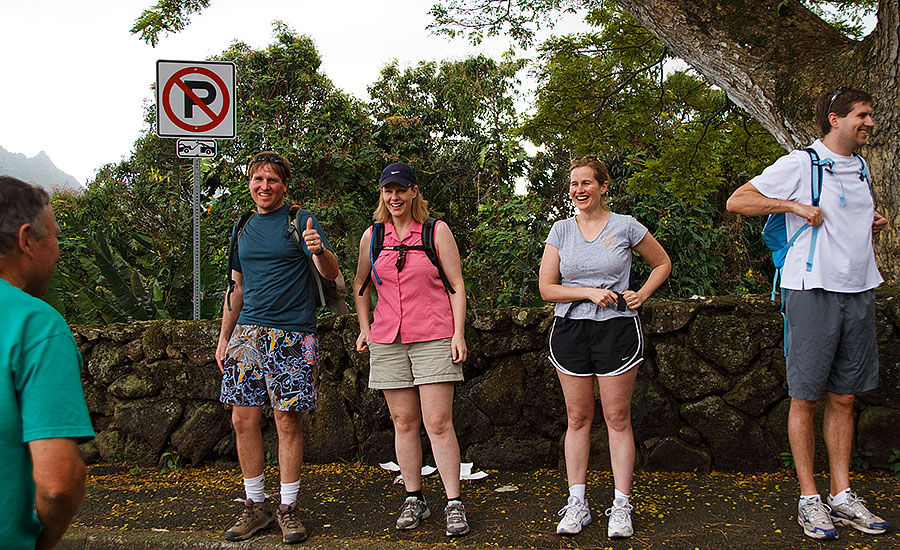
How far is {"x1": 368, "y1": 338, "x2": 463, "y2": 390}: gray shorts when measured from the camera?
3932mm

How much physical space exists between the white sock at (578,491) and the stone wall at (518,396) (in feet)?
3.61

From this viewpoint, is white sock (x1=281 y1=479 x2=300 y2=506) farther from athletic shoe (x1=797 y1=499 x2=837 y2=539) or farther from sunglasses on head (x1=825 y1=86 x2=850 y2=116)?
sunglasses on head (x1=825 y1=86 x2=850 y2=116)

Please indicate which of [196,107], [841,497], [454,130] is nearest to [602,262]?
[841,497]

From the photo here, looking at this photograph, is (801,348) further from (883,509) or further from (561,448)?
(561,448)

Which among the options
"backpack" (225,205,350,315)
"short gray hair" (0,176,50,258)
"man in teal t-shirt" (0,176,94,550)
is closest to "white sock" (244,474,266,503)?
"backpack" (225,205,350,315)

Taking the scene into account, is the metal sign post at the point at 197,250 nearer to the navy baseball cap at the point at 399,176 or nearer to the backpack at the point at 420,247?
the backpack at the point at 420,247

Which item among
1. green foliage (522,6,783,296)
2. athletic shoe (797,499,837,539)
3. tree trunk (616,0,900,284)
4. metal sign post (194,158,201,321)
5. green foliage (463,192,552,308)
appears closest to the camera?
athletic shoe (797,499,837,539)

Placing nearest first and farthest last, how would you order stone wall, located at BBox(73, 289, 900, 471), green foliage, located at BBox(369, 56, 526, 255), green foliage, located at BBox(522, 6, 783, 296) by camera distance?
1. stone wall, located at BBox(73, 289, 900, 471)
2. green foliage, located at BBox(522, 6, 783, 296)
3. green foliage, located at BBox(369, 56, 526, 255)

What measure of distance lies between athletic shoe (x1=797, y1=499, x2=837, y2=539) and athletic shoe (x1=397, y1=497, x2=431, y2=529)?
1933mm

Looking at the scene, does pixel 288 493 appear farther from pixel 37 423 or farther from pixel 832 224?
pixel 832 224

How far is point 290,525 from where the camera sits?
386 cm

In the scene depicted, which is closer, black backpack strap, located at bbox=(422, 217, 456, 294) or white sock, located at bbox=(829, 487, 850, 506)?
white sock, located at bbox=(829, 487, 850, 506)

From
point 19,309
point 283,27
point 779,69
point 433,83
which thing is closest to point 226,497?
point 19,309

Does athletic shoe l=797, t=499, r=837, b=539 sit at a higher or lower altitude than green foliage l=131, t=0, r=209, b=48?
lower
